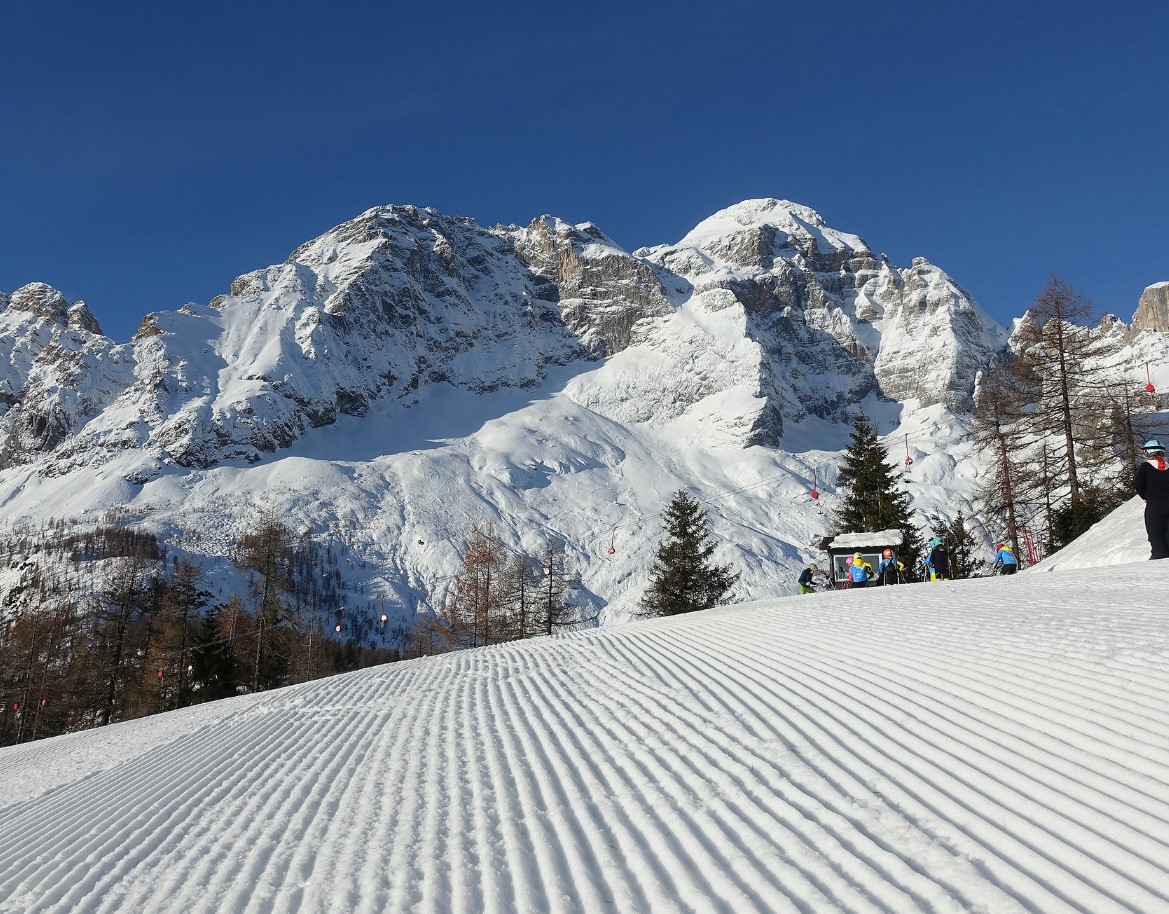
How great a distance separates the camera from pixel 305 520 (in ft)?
445

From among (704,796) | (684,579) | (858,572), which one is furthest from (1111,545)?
(684,579)

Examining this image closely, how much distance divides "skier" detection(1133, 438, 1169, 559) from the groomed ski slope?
11.3 ft

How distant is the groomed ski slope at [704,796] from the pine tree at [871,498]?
75.2 ft

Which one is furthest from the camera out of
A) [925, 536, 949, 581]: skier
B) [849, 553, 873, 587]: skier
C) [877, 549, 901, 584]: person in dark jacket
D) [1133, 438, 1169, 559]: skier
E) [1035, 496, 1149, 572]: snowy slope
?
[877, 549, 901, 584]: person in dark jacket

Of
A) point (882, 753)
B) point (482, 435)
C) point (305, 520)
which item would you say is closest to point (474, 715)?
point (882, 753)

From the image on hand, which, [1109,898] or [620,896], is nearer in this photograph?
[1109,898]

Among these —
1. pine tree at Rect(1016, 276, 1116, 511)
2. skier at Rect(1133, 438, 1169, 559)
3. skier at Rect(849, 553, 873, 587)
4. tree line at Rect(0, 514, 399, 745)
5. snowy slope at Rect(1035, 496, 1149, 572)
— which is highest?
pine tree at Rect(1016, 276, 1116, 511)

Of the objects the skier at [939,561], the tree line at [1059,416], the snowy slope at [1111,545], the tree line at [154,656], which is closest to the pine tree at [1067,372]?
the tree line at [1059,416]

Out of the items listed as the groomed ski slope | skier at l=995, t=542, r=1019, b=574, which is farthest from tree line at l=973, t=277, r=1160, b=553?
the groomed ski slope

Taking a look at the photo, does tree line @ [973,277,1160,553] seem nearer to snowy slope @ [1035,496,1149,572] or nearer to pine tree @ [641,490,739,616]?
snowy slope @ [1035,496,1149,572]

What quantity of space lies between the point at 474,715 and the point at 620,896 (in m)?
5.71

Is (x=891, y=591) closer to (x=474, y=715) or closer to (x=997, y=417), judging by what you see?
(x=474, y=715)

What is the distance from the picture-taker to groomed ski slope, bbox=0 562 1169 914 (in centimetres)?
390

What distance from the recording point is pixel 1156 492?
12992 millimetres
